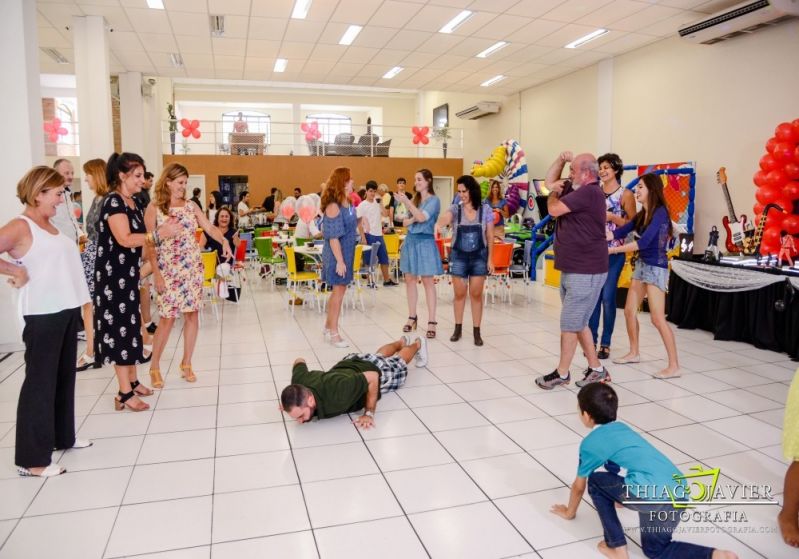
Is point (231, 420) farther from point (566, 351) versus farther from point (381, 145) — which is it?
point (381, 145)

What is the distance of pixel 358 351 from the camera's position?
16.6 ft

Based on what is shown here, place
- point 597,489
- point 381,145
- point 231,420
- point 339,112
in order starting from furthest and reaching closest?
point 339,112, point 381,145, point 231,420, point 597,489

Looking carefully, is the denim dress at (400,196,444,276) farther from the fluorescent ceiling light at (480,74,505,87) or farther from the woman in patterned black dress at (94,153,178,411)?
the fluorescent ceiling light at (480,74,505,87)

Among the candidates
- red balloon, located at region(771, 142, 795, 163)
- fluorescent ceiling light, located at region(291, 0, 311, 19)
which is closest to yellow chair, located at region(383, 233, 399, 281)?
fluorescent ceiling light, located at region(291, 0, 311, 19)

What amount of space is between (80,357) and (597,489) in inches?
168

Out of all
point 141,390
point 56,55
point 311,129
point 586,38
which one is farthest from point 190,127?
point 141,390

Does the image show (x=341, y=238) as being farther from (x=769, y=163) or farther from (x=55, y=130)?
(x=55, y=130)

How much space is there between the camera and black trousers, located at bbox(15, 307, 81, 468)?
2.64 m

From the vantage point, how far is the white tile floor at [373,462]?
2268mm

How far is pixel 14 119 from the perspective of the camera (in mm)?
4984

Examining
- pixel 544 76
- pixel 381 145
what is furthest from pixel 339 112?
pixel 544 76

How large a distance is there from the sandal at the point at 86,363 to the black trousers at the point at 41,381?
1.74 meters

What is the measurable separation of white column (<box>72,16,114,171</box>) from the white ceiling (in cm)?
48

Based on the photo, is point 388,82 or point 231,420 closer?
point 231,420
